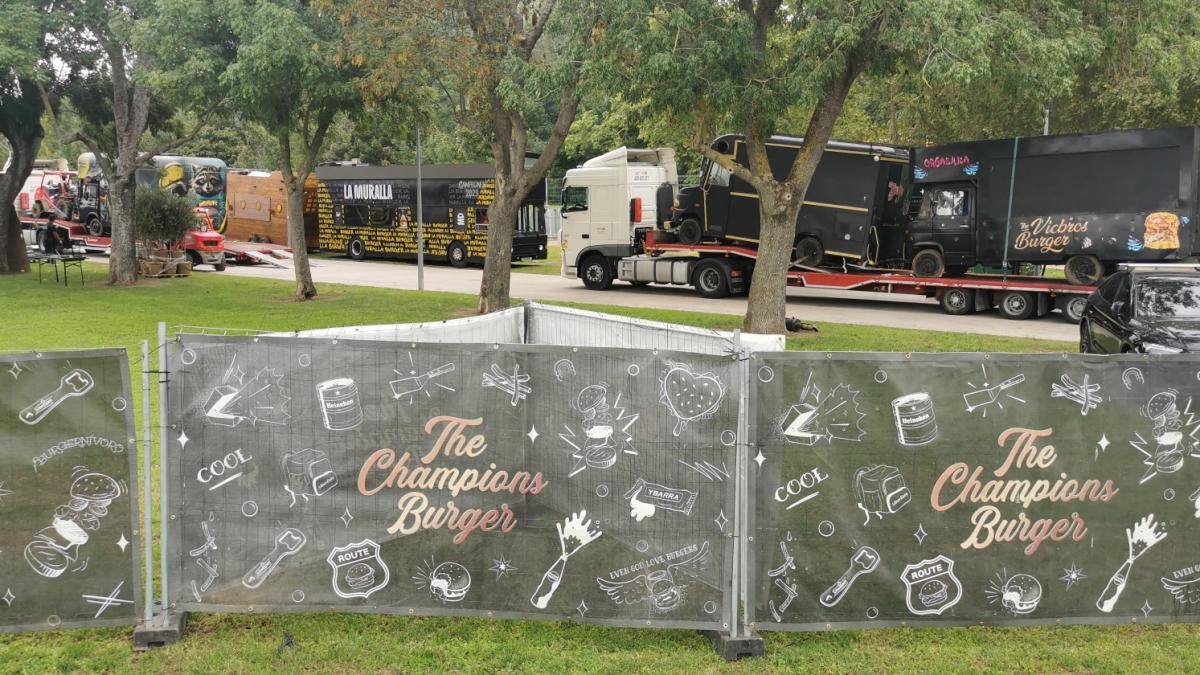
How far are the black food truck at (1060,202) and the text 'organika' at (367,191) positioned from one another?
20.4 metres

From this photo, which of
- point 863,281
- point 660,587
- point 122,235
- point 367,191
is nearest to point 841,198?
point 863,281

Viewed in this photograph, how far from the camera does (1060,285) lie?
19.5 metres

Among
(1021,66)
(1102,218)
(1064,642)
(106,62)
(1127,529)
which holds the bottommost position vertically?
(1064,642)

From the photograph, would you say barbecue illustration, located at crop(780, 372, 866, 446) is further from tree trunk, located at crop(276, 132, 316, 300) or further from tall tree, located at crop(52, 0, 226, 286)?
tree trunk, located at crop(276, 132, 316, 300)

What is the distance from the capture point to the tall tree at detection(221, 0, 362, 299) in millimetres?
18094

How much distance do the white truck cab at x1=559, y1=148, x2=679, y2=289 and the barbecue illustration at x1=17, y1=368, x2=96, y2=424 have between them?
71.1ft

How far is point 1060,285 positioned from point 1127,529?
15.3 m

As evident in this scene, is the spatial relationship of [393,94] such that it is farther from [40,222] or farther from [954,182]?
[40,222]

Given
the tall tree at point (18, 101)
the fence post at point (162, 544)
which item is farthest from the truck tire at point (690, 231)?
the fence post at point (162, 544)

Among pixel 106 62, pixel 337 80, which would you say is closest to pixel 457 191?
pixel 106 62

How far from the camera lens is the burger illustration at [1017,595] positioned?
17.8 feet

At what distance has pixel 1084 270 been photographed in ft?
63.5

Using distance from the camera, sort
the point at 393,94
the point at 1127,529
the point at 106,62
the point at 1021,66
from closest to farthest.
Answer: the point at 1127,529
the point at 1021,66
the point at 393,94
the point at 106,62

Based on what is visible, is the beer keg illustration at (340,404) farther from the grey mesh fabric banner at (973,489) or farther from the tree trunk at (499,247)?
the tree trunk at (499,247)
